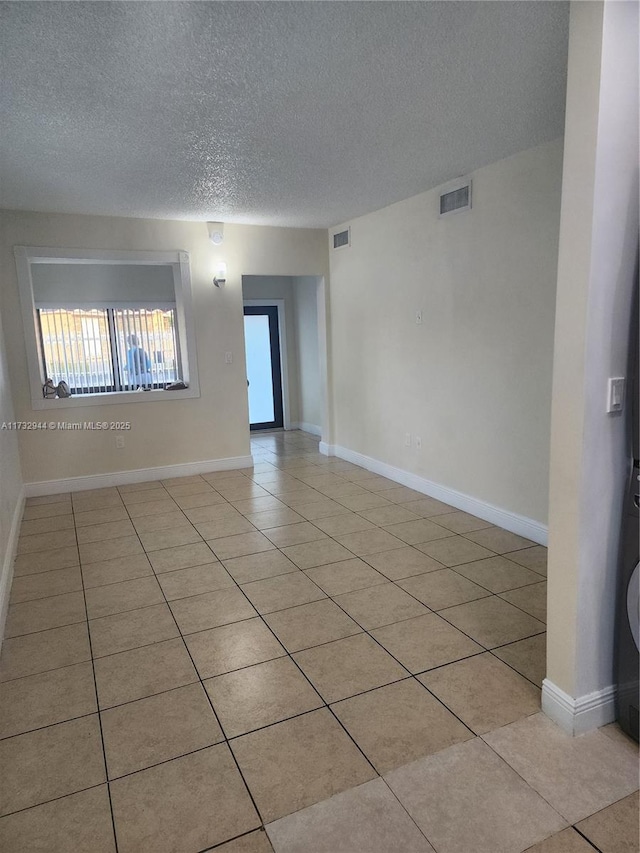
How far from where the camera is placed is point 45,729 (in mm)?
2006

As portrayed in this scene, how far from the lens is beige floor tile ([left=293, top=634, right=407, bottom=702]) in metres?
2.18

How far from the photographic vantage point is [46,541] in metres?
3.90

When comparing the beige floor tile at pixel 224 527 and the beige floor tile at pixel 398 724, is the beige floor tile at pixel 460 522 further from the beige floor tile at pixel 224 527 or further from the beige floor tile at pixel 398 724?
the beige floor tile at pixel 398 724

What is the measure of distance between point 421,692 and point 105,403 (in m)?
4.14

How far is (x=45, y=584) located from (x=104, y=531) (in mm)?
869

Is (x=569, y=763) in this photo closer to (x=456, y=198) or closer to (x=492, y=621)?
(x=492, y=621)

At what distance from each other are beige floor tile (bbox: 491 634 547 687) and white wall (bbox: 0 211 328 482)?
3906mm

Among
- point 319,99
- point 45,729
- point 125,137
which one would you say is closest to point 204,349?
point 125,137

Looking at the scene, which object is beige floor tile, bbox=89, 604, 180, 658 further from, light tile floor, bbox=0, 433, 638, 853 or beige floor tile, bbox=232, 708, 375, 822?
beige floor tile, bbox=232, 708, 375, 822

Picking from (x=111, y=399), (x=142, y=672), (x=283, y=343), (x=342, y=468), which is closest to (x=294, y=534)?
(x=142, y=672)

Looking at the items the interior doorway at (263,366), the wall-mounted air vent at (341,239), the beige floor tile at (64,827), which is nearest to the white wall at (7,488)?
the beige floor tile at (64,827)

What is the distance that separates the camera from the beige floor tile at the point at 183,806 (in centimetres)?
154

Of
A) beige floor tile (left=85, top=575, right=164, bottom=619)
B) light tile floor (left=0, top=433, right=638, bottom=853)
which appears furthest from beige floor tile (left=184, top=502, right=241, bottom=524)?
beige floor tile (left=85, top=575, right=164, bottom=619)

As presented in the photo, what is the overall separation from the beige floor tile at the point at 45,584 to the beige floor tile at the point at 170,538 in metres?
0.52
